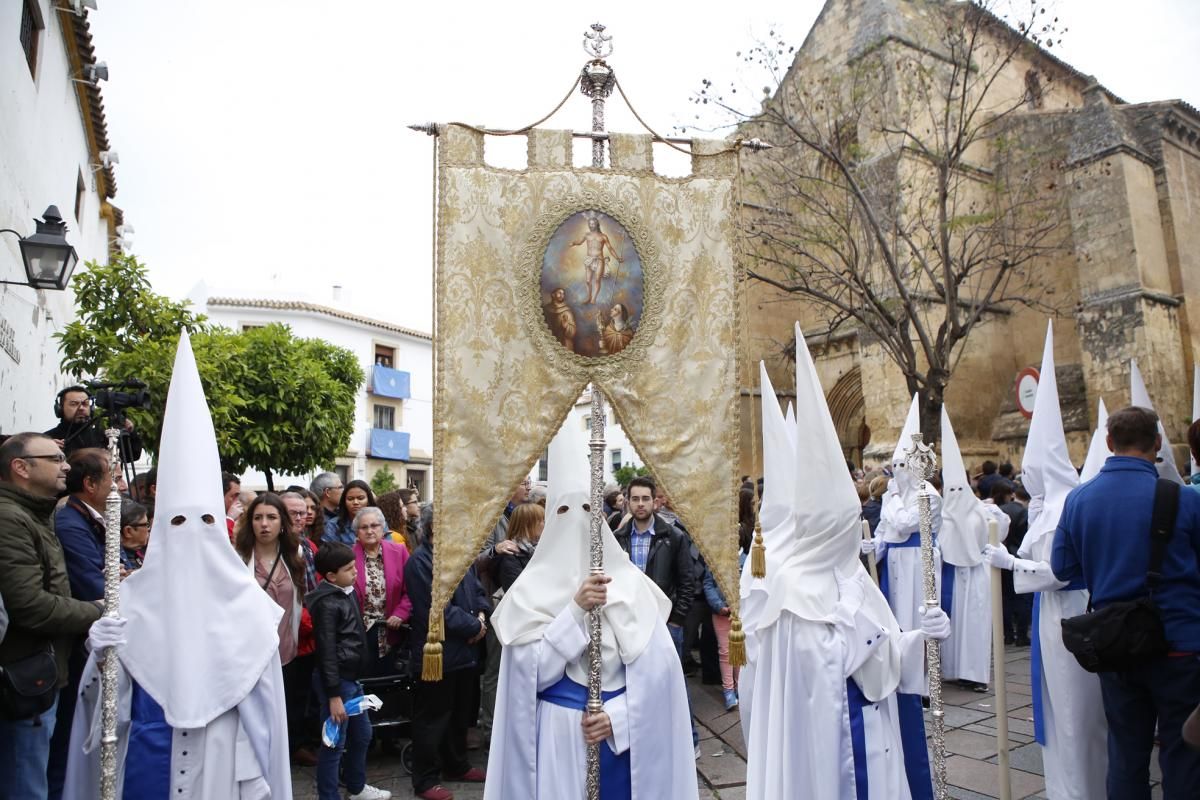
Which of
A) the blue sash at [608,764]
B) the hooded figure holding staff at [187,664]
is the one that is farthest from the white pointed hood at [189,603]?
the blue sash at [608,764]

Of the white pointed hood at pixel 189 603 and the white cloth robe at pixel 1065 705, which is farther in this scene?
the white cloth robe at pixel 1065 705

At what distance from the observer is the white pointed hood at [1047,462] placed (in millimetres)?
5023

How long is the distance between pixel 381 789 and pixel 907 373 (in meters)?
10.8

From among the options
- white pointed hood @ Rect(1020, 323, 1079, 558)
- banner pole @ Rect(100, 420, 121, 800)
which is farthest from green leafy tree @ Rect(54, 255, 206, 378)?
white pointed hood @ Rect(1020, 323, 1079, 558)

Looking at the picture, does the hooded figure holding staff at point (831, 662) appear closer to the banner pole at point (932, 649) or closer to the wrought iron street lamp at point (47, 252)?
the banner pole at point (932, 649)

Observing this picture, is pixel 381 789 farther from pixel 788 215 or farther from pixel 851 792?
pixel 788 215

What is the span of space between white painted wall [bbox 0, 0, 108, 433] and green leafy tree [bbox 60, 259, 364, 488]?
0.51m

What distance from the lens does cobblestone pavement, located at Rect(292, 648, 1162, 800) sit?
16.1 ft

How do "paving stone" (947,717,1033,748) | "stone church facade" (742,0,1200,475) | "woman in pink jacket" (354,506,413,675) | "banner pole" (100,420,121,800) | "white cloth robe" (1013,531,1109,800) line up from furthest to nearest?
"stone church facade" (742,0,1200,475) < "paving stone" (947,717,1033,748) < "woman in pink jacket" (354,506,413,675) < "white cloth robe" (1013,531,1109,800) < "banner pole" (100,420,121,800)

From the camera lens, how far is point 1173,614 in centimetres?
341

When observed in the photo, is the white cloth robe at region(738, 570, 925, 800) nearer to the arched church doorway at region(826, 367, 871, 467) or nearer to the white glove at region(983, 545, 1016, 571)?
the white glove at region(983, 545, 1016, 571)

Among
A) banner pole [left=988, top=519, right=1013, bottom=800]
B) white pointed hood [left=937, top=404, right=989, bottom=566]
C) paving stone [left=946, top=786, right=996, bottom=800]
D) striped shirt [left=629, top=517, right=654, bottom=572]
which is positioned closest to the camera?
banner pole [left=988, top=519, right=1013, bottom=800]

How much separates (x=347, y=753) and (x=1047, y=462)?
454cm

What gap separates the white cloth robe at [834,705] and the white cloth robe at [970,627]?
13.0 feet
